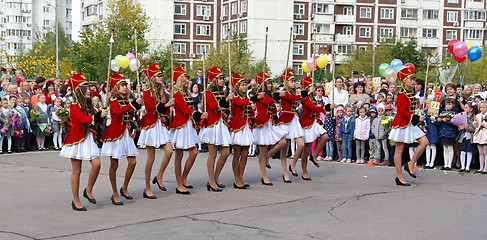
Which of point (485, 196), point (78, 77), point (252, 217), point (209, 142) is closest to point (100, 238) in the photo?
point (252, 217)

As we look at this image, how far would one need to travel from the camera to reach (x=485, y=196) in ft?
38.5

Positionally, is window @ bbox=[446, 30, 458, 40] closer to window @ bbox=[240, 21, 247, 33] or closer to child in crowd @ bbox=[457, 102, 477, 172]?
window @ bbox=[240, 21, 247, 33]

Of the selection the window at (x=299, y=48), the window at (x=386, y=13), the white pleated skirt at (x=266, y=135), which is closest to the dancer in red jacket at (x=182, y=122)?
the white pleated skirt at (x=266, y=135)

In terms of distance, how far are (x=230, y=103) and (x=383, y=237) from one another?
492 centimetres

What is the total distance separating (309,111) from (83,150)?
18.5ft

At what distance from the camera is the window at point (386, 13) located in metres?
82.0

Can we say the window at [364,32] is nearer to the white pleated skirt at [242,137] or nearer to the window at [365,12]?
the window at [365,12]

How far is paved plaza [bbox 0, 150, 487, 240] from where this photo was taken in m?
8.62

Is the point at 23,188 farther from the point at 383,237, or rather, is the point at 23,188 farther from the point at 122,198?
the point at 383,237

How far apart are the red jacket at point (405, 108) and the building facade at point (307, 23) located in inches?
2510

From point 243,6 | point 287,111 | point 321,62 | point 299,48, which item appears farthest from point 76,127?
point 299,48

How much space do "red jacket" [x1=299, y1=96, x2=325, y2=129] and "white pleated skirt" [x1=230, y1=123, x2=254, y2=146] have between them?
6.53 feet

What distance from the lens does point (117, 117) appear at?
10.7m

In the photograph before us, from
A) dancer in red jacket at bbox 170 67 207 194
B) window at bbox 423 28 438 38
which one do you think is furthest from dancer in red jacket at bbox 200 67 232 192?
window at bbox 423 28 438 38
